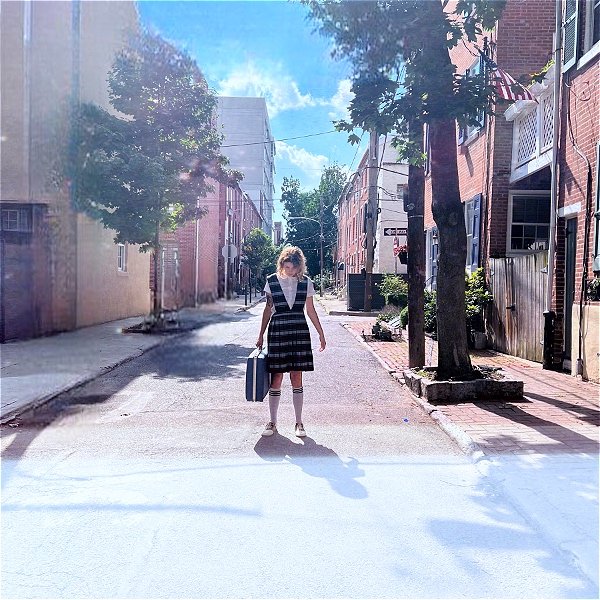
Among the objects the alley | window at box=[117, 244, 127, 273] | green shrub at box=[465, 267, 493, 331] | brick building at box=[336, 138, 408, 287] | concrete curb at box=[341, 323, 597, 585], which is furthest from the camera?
brick building at box=[336, 138, 408, 287]

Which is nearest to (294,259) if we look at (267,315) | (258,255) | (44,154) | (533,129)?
(267,315)

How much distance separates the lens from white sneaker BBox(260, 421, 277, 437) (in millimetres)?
5512

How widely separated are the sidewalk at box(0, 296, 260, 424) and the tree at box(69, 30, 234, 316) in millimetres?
1540

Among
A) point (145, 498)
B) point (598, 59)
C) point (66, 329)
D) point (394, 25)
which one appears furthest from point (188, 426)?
point (66, 329)

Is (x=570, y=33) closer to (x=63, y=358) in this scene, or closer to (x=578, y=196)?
(x=578, y=196)

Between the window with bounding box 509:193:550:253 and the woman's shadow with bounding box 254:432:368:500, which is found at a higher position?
the window with bounding box 509:193:550:253

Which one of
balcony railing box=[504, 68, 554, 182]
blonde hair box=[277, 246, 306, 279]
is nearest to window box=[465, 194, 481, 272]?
balcony railing box=[504, 68, 554, 182]

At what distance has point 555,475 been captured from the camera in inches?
171

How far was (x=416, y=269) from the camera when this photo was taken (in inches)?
342

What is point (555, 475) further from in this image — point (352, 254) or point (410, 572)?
point (352, 254)

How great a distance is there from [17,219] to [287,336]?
9.23 meters

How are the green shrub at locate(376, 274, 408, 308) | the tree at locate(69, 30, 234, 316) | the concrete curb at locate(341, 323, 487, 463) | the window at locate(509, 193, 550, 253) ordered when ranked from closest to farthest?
the concrete curb at locate(341, 323, 487, 463), the window at locate(509, 193, 550, 253), the tree at locate(69, 30, 234, 316), the green shrub at locate(376, 274, 408, 308)

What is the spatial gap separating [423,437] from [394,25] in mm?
4703

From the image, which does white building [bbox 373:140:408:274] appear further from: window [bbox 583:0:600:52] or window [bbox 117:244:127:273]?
window [bbox 583:0:600:52]
